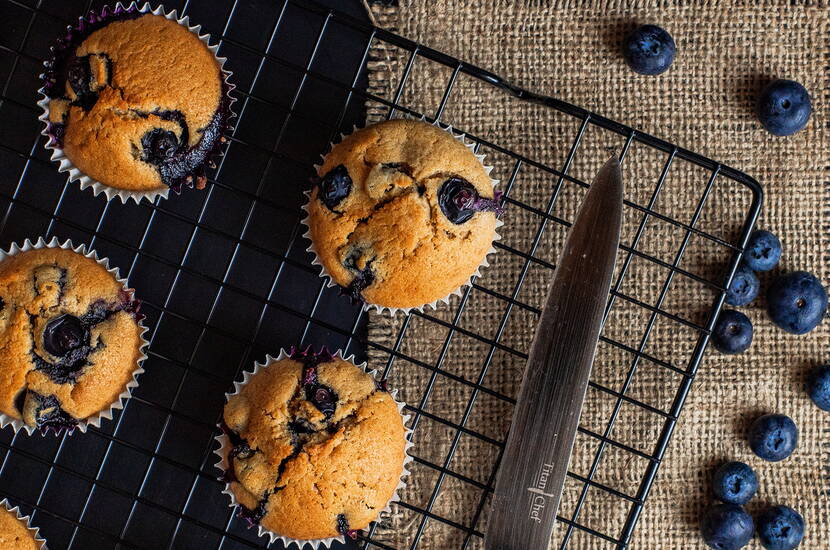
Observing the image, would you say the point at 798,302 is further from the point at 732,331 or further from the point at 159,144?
the point at 159,144

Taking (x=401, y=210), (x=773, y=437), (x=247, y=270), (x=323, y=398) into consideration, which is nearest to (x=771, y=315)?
(x=773, y=437)

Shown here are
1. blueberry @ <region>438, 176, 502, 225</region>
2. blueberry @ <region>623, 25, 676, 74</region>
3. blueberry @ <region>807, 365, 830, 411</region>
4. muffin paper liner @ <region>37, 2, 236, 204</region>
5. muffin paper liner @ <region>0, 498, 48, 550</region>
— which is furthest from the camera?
blueberry @ <region>807, 365, 830, 411</region>

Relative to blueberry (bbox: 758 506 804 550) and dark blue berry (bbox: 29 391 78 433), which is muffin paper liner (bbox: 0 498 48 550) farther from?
blueberry (bbox: 758 506 804 550)

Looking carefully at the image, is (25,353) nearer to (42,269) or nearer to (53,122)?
(42,269)

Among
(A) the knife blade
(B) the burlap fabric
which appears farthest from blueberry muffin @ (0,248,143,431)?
(A) the knife blade

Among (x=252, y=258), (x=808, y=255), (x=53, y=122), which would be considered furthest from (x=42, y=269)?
(x=808, y=255)

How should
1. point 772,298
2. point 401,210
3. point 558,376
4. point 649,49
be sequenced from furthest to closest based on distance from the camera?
point 772,298 → point 649,49 → point 558,376 → point 401,210
